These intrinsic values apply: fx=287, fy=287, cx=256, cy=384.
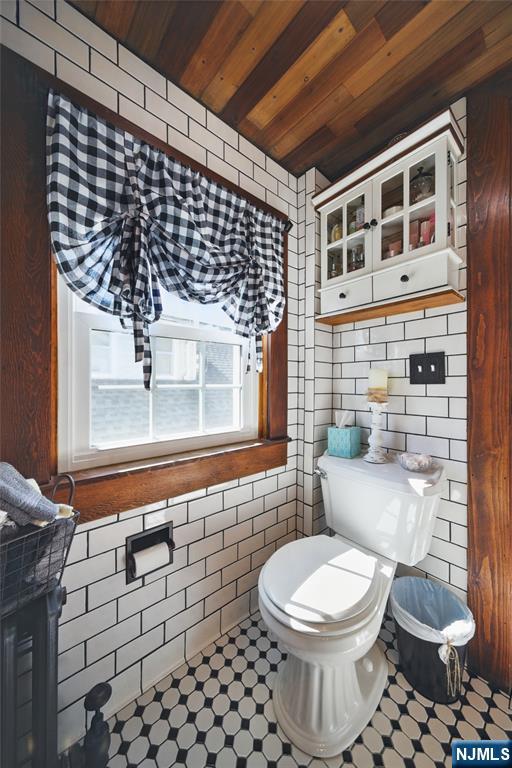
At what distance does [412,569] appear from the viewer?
4.33 feet

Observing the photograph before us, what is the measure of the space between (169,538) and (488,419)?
1.30 metres

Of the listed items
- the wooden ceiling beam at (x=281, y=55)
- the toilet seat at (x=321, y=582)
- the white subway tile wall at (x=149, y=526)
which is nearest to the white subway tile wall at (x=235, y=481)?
the white subway tile wall at (x=149, y=526)

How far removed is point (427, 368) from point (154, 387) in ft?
3.85

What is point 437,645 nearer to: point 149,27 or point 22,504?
point 22,504

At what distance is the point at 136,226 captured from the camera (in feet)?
3.10

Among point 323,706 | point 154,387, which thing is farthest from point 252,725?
point 154,387

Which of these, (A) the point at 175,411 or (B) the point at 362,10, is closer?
(B) the point at 362,10

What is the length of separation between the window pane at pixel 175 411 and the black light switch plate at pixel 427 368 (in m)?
0.99

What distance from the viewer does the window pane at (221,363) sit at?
132 centimetres

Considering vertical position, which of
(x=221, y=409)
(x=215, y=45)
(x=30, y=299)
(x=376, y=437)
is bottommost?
(x=376, y=437)

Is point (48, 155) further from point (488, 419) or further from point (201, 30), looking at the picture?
point (488, 419)

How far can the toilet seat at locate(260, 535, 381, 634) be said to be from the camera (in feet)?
2.78

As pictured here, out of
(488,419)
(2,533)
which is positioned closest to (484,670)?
(488,419)

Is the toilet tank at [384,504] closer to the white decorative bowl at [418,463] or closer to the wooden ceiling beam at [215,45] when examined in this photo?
the white decorative bowl at [418,463]
